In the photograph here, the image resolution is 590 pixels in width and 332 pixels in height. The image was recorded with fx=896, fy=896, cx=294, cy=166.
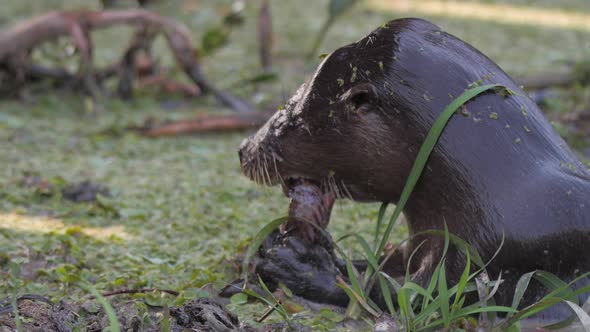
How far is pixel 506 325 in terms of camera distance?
86.9 inches

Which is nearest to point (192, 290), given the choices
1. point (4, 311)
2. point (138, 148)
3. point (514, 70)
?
point (4, 311)

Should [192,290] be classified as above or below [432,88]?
below

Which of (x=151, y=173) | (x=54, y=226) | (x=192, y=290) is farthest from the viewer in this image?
(x=151, y=173)

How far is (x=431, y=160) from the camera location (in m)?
2.37

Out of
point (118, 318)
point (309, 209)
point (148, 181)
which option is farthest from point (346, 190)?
point (148, 181)

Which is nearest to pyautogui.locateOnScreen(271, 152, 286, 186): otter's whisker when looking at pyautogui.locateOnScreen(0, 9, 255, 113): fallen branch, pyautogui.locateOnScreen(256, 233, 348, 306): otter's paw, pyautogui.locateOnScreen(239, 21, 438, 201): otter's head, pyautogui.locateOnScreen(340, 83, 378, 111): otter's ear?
pyautogui.locateOnScreen(239, 21, 438, 201): otter's head

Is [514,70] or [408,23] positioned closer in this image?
[408,23]

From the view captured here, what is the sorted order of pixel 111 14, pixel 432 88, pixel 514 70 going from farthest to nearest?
pixel 514 70, pixel 111 14, pixel 432 88

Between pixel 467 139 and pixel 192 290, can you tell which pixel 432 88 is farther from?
pixel 192 290

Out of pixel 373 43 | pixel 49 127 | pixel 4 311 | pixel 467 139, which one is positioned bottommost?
pixel 49 127

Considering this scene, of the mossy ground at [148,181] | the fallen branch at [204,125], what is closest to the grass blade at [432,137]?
the mossy ground at [148,181]

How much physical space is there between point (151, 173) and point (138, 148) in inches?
17.9

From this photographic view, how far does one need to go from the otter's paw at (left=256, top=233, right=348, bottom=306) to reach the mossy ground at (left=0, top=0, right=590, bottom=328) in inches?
9.9

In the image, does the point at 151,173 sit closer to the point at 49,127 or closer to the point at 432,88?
the point at 49,127
